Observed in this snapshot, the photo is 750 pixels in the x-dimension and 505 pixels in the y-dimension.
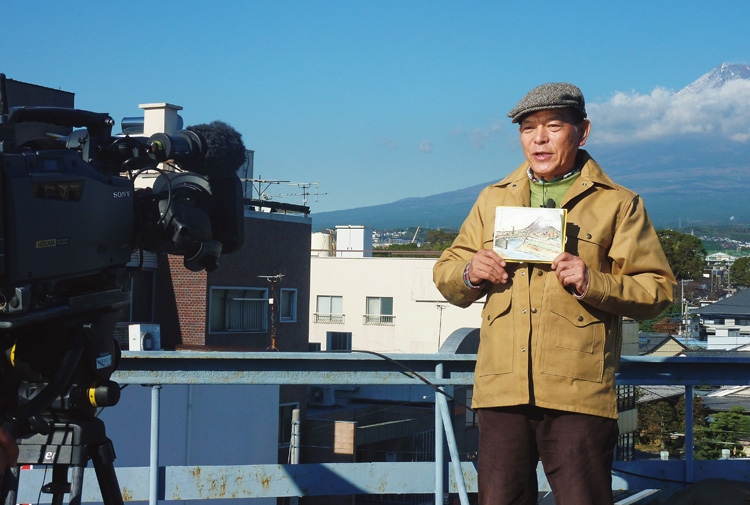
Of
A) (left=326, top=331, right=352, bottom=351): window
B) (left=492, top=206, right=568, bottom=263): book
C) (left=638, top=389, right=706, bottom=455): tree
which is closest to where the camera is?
(left=492, top=206, right=568, bottom=263): book

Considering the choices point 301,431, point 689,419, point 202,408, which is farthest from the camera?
point 301,431

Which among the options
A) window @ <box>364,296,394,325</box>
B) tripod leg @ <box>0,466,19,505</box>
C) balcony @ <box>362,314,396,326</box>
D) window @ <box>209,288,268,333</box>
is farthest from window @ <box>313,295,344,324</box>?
tripod leg @ <box>0,466,19,505</box>

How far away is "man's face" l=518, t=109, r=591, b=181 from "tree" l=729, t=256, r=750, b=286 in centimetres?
9623

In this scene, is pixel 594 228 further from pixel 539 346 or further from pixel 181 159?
pixel 181 159

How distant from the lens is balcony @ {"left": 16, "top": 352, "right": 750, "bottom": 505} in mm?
3867

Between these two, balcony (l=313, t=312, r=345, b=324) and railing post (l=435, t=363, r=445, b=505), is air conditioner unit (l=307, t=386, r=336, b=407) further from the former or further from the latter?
railing post (l=435, t=363, r=445, b=505)

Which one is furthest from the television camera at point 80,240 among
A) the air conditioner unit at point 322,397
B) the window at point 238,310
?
the air conditioner unit at point 322,397

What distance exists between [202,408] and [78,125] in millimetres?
13196

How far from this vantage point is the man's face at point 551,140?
3.13m

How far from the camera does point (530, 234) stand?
3.01m

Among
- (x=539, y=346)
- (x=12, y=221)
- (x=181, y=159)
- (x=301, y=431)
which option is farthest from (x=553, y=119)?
(x=301, y=431)

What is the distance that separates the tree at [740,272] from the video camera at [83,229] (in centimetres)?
9679

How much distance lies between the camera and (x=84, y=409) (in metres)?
2.82

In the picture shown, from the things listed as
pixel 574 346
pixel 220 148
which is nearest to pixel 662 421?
pixel 574 346
